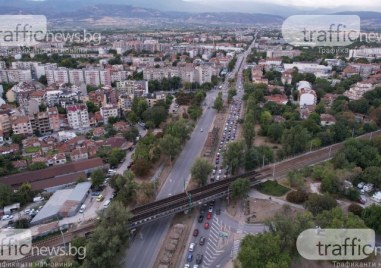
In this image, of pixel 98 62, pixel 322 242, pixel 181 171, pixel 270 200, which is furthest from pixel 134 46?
pixel 322 242

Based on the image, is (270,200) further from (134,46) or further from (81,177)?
(134,46)

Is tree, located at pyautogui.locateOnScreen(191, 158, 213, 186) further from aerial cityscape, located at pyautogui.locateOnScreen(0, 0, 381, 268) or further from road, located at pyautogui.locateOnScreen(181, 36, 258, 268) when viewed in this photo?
road, located at pyautogui.locateOnScreen(181, 36, 258, 268)

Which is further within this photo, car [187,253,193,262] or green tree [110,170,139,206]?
green tree [110,170,139,206]

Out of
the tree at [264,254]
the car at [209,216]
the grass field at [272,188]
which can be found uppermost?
the tree at [264,254]

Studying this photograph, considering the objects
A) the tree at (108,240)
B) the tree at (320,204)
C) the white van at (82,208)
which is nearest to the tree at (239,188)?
the tree at (320,204)

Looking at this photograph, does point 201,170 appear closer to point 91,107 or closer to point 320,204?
point 320,204

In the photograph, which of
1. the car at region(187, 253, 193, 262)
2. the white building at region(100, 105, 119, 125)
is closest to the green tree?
the car at region(187, 253, 193, 262)

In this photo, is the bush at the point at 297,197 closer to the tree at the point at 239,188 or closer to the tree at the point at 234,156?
the tree at the point at 239,188
